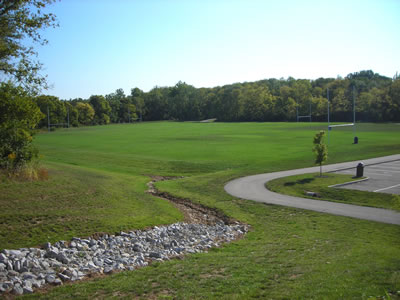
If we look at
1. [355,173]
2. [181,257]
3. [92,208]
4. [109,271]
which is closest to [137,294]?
[109,271]

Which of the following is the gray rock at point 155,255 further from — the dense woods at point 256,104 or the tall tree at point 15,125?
the dense woods at point 256,104

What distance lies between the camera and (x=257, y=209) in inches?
782

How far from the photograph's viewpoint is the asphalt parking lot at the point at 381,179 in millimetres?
24087

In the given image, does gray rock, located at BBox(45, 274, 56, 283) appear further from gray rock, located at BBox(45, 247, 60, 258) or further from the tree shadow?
the tree shadow

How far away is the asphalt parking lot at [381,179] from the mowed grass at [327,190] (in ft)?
4.23

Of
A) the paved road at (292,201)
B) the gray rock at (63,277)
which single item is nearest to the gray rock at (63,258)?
the gray rock at (63,277)

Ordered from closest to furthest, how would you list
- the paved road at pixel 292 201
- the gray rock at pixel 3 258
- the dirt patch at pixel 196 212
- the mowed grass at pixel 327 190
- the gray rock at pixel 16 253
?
the gray rock at pixel 3 258
the gray rock at pixel 16 253
the paved road at pixel 292 201
the dirt patch at pixel 196 212
the mowed grass at pixel 327 190

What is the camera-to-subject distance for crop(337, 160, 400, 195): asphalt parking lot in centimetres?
2409

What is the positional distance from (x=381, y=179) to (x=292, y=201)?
10.2 m

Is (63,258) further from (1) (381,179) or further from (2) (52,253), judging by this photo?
(1) (381,179)

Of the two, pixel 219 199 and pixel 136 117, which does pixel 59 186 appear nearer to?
pixel 219 199

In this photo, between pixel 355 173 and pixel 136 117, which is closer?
pixel 355 173

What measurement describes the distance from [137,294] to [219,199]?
45.7ft

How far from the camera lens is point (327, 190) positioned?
78.7 feet
